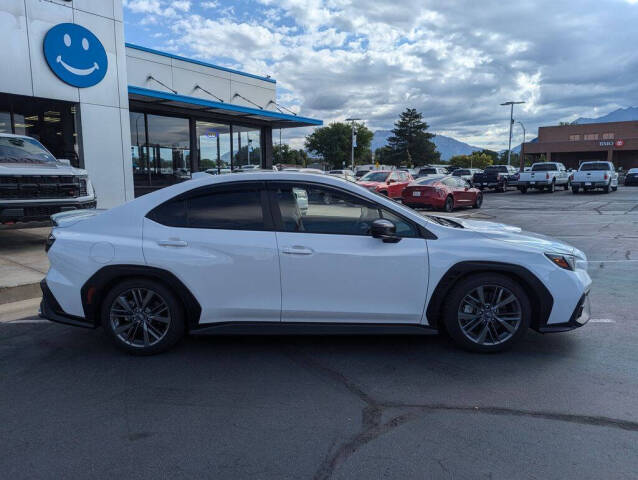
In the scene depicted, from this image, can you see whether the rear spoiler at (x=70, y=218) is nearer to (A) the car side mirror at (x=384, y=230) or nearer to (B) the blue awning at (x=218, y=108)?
(A) the car side mirror at (x=384, y=230)

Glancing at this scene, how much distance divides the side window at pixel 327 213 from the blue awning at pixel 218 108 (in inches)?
539

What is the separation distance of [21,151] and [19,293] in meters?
4.75

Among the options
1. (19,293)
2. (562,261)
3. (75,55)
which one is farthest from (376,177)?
(562,261)

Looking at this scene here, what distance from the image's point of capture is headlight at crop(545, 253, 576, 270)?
4.05 m

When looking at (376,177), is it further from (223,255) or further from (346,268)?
(223,255)

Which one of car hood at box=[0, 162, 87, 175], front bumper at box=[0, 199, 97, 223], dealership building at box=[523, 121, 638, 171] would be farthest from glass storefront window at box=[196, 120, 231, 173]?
dealership building at box=[523, 121, 638, 171]

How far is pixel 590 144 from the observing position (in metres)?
65.2

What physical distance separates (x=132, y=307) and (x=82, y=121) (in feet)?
37.1

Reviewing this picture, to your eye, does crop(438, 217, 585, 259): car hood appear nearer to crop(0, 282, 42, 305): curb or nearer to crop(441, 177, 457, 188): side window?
crop(0, 282, 42, 305): curb

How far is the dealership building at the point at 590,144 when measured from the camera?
64250mm

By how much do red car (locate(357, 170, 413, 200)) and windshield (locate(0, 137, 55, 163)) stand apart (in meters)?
12.6

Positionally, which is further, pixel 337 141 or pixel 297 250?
pixel 337 141

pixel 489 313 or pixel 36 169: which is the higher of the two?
pixel 36 169

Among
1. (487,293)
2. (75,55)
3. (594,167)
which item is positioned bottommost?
(487,293)
